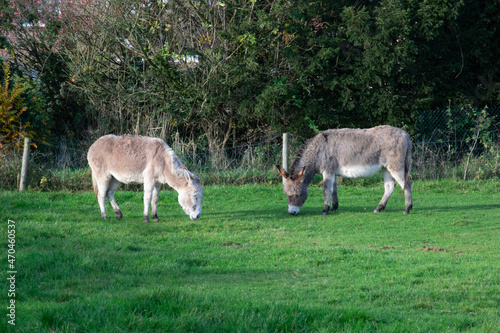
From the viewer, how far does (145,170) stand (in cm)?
1040

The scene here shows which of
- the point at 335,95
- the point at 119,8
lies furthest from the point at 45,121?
the point at 335,95

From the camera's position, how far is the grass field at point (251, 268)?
4734 millimetres

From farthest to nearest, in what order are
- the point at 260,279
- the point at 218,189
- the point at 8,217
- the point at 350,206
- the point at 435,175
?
1. the point at 435,175
2. the point at 218,189
3. the point at 350,206
4. the point at 8,217
5. the point at 260,279

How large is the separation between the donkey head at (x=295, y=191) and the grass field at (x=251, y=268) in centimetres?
27

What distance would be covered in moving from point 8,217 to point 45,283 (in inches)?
171

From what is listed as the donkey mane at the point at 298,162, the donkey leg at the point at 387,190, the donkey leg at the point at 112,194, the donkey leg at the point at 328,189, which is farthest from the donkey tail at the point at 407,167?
the donkey leg at the point at 112,194

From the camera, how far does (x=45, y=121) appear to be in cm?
1684

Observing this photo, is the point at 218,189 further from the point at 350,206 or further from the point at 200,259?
the point at 200,259

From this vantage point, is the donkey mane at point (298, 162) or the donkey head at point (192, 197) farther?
the donkey mane at point (298, 162)

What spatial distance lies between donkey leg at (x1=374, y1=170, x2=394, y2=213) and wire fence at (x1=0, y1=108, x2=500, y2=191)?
156 inches

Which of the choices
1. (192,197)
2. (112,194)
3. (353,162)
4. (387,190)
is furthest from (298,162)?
(112,194)

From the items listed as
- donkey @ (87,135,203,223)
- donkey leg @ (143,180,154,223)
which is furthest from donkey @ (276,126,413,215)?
donkey leg @ (143,180,154,223)

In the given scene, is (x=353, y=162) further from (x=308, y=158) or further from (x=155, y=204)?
(x=155, y=204)

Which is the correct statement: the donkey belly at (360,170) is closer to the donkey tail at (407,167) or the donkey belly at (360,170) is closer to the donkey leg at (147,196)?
the donkey tail at (407,167)
